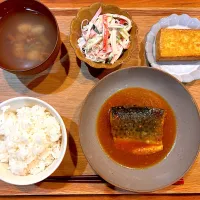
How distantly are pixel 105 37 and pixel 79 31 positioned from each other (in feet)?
0.59

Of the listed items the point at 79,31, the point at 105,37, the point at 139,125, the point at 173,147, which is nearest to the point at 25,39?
the point at 79,31

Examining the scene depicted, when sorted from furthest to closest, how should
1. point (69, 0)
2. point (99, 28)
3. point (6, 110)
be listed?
point (69, 0) < point (99, 28) < point (6, 110)

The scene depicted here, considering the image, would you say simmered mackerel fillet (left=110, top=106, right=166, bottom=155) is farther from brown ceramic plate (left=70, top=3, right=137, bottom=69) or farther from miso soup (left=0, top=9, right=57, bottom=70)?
miso soup (left=0, top=9, right=57, bottom=70)

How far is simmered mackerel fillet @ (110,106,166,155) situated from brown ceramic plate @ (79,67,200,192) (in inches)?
4.6

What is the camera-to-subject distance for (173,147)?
1995 mm

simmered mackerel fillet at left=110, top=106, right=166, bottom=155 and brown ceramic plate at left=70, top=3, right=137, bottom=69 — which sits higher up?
brown ceramic plate at left=70, top=3, right=137, bottom=69

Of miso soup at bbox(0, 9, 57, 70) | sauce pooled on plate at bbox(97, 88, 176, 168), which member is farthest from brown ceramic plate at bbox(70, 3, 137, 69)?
sauce pooled on plate at bbox(97, 88, 176, 168)

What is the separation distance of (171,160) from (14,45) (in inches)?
47.4

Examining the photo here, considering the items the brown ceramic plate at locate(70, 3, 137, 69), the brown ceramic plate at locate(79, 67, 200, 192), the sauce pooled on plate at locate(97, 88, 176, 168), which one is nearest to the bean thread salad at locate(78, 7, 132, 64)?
the brown ceramic plate at locate(70, 3, 137, 69)

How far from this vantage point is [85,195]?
1971 millimetres

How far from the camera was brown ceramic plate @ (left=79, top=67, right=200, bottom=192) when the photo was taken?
6.23 feet

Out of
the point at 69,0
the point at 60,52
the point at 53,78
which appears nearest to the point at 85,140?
the point at 53,78

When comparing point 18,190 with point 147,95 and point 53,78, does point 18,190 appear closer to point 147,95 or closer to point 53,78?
point 53,78

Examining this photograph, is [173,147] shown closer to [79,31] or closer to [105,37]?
[105,37]
